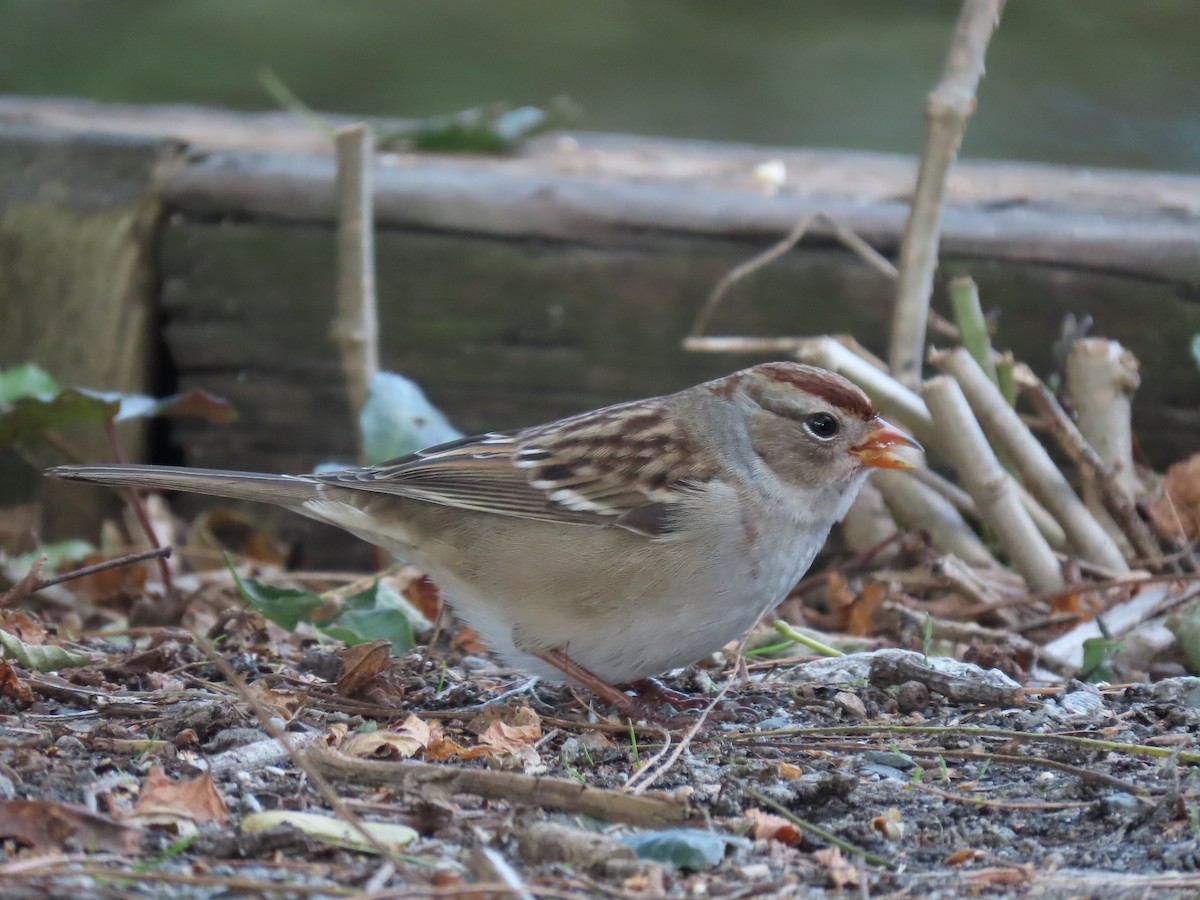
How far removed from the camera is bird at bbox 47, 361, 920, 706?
3.05 meters

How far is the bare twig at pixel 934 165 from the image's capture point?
395 cm

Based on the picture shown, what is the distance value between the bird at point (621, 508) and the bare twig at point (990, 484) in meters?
0.17

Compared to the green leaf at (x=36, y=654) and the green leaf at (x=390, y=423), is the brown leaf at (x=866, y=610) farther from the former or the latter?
the green leaf at (x=36, y=654)

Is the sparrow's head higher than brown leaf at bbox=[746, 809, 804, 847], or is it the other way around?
the sparrow's head

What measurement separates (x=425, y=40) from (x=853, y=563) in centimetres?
722

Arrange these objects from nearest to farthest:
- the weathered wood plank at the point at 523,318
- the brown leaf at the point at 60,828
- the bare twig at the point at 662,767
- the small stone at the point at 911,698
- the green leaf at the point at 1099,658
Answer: the brown leaf at the point at 60,828
the bare twig at the point at 662,767
the small stone at the point at 911,698
the green leaf at the point at 1099,658
the weathered wood plank at the point at 523,318

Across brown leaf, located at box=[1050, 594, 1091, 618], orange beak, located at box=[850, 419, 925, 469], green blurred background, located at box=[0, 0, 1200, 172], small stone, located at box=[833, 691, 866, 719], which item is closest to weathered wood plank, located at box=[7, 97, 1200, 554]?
brown leaf, located at box=[1050, 594, 1091, 618]

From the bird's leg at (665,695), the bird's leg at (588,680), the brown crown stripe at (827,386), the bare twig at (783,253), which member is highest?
the bare twig at (783,253)

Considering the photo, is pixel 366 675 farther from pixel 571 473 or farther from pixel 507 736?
pixel 571 473

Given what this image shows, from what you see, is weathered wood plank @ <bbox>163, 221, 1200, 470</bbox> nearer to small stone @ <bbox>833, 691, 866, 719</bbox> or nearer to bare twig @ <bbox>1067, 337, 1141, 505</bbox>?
bare twig @ <bbox>1067, 337, 1141, 505</bbox>

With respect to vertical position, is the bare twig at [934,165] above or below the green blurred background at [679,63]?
below

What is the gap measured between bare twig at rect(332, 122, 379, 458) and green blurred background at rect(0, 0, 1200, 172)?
177 inches

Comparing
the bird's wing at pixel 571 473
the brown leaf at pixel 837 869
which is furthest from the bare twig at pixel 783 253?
the brown leaf at pixel 837 869

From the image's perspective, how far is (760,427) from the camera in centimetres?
342
